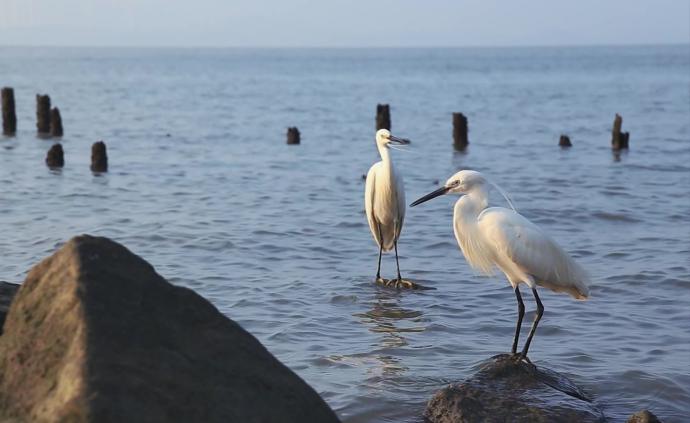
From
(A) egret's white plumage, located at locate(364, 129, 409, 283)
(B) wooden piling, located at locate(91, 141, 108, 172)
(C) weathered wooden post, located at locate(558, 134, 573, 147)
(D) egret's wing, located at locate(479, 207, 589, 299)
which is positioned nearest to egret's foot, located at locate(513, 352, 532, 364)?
(D) egret's wing, located at locate(479, 207, 589, 299)

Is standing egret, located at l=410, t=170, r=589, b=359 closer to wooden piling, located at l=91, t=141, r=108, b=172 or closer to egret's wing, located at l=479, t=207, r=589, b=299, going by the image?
egret's wing, located at l=479, t=207, r=589, b=299

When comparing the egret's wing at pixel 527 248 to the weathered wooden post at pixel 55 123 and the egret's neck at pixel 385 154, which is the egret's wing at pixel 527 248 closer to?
the egret's neck at pixel 385 154

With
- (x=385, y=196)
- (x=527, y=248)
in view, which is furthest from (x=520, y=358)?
(x=385, y=196)

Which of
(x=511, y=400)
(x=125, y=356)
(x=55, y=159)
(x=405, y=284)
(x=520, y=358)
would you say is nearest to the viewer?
(x=125, y=356)

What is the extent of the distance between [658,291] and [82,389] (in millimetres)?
7967

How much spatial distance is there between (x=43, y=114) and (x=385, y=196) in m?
19.7

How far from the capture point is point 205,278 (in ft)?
34.7

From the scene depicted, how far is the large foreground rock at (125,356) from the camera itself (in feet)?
11.0

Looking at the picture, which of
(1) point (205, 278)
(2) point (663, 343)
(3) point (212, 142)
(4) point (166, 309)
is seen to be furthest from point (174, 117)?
(4) point (166, 309)

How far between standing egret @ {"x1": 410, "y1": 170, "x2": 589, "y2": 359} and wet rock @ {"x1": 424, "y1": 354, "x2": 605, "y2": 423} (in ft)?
2.85

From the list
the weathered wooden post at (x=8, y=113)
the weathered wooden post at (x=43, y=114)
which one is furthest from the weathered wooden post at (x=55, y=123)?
the weathered wooden post at (x=8, y=113)

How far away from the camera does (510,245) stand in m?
7.20

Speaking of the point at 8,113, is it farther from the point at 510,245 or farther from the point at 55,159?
the point at 510,245

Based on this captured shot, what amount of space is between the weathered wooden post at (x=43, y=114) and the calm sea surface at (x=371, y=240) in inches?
27.1
